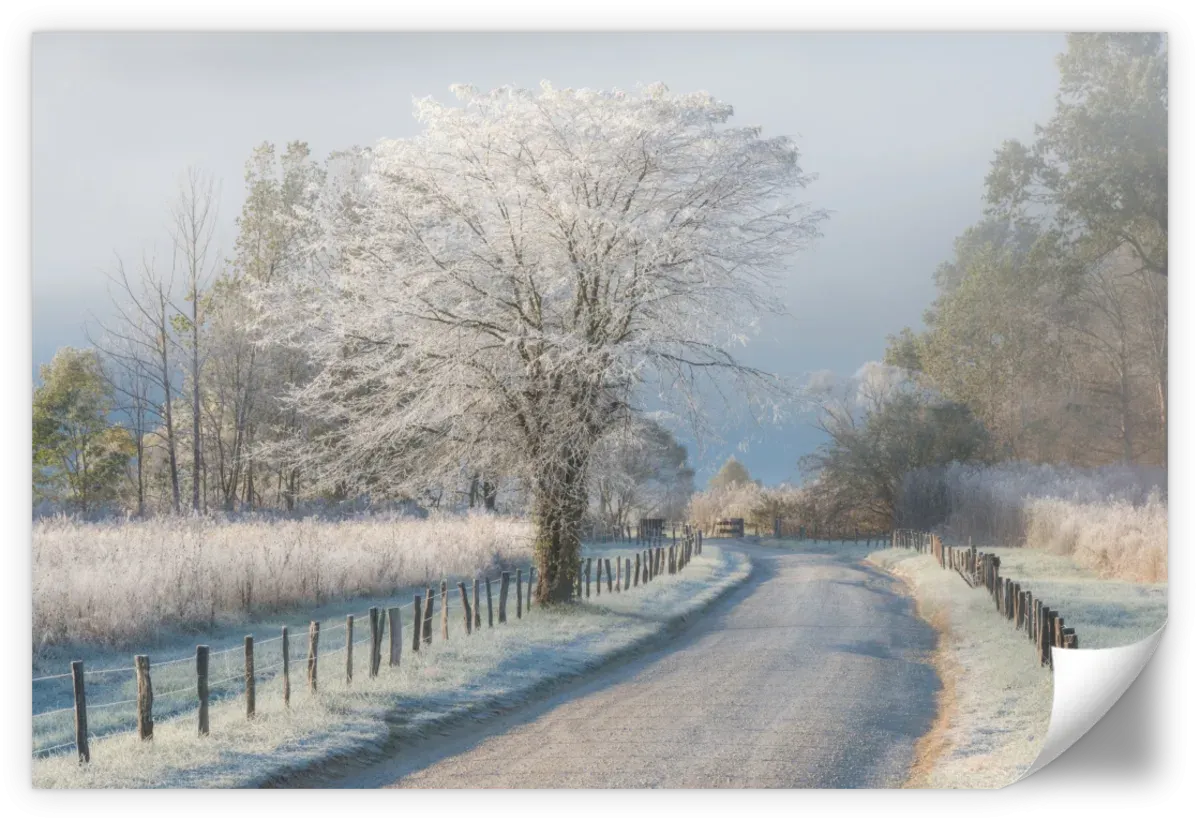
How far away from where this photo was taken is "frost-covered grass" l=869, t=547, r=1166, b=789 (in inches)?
349

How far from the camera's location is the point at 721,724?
9.99 meters

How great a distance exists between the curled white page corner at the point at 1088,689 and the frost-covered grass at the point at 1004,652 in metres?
0.14

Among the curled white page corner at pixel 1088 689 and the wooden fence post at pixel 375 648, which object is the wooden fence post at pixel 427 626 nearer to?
the wooden fence post at pixel 375 648

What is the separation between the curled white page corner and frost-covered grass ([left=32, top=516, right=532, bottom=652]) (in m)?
10.4

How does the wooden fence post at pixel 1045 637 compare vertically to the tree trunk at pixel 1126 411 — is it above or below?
below

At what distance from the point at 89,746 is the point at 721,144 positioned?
10.6m

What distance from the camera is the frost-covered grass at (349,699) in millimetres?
8086

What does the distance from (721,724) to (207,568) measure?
8.19 m

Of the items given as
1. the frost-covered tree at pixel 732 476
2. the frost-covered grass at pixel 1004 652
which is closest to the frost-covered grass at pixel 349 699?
the frost-covered grass at pixel 1004 652

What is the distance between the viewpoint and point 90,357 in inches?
880

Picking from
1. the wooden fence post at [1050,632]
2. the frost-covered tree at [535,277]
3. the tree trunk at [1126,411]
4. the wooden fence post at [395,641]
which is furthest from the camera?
the tree trunk at [1126,411]

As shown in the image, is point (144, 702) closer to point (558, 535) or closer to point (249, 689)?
point (249, 689)

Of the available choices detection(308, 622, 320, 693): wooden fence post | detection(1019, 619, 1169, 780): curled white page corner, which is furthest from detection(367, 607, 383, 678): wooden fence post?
detection(1019, 619, 1169, 780): curled white page corner
